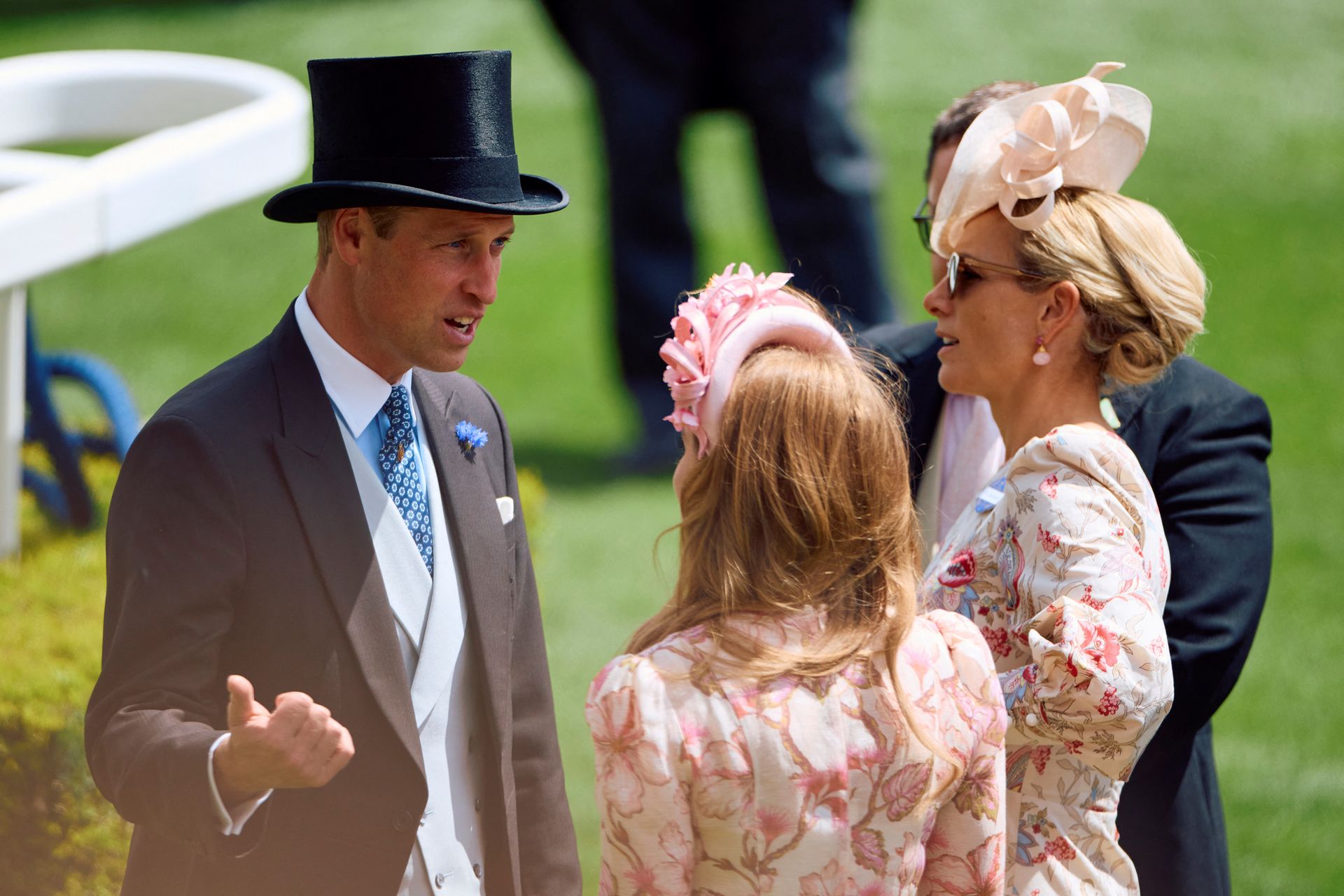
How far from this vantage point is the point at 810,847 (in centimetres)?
226

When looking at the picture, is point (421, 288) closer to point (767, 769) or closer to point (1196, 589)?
point (767, 769)

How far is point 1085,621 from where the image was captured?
2535 millimetres

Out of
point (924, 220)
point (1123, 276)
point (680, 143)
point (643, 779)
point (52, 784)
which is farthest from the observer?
point (680, 143)

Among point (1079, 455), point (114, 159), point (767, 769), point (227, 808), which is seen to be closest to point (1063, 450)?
point (1079, 455)

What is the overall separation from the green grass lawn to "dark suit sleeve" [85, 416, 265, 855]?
285 cm

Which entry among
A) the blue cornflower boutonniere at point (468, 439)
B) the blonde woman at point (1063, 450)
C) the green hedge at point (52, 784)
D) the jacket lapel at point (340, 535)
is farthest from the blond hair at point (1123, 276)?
the green hedge at point (52, 784)

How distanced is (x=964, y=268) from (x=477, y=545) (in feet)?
3.54

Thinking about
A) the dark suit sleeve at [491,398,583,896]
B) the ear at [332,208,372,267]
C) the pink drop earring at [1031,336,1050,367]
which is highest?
the ear at [332,208,372,267]

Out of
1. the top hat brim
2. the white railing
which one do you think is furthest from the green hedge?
the top hat brim

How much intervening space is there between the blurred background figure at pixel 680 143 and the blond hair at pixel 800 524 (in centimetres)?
666

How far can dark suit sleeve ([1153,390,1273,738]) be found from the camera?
3.14 m

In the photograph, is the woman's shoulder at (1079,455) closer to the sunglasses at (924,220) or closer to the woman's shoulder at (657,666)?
the woman's shoulder at (657,666)

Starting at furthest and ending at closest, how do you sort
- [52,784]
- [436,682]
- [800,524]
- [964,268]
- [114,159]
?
[114,159]
[52,784]
[964,268]
[436,682]
[800,524]

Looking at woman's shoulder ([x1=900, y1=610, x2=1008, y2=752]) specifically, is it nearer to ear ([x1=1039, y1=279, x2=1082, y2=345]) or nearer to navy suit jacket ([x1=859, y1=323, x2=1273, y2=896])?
ear ([x1=1039, y1=279, x2=1082, y2=345])
